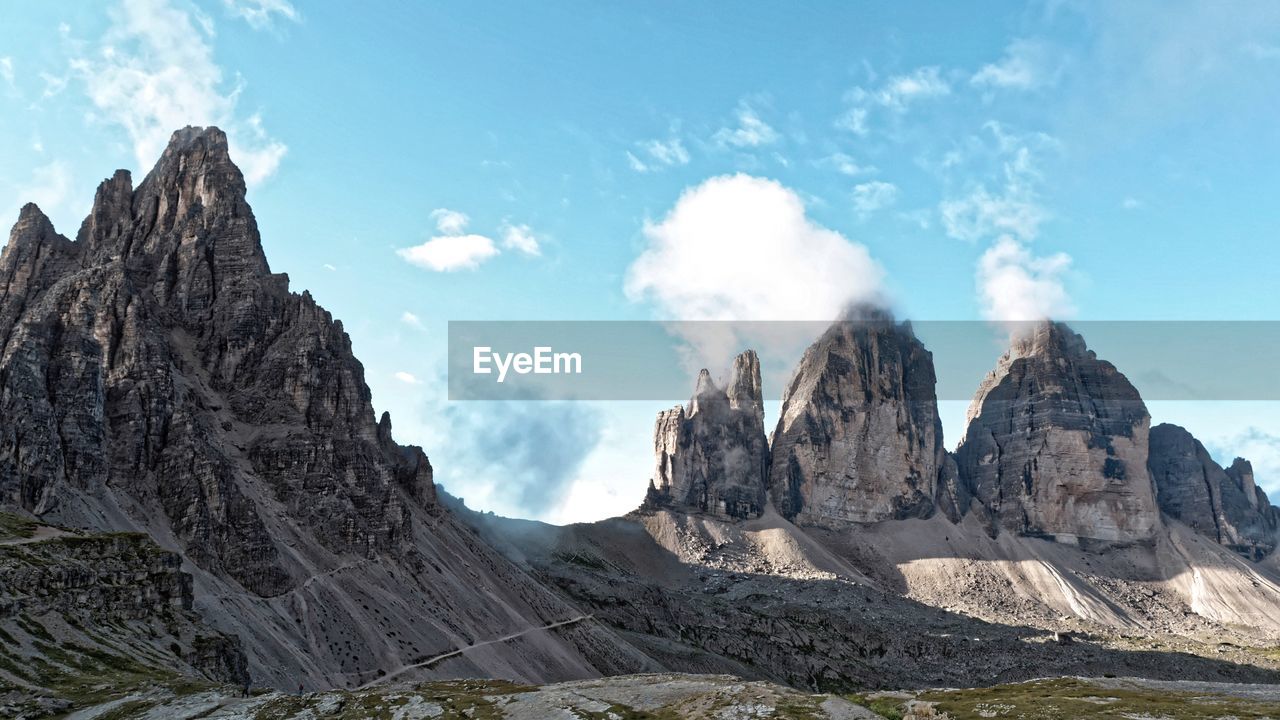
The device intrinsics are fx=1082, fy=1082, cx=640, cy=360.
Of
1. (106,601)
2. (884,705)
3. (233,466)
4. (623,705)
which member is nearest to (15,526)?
(106,601)

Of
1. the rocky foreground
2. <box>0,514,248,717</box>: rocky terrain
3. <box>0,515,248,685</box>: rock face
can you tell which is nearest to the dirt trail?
<box>0,515,248,685</box>: rock face

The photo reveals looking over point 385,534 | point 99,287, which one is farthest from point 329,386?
point 99,287

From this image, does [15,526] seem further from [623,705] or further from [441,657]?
[441,657]

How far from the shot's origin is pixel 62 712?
225 ft

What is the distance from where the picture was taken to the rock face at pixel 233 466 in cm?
13262

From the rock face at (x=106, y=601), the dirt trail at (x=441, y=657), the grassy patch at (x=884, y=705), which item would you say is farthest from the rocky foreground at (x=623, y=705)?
the dirt trail at (x=441, y=657)

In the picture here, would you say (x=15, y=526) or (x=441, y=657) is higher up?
(x=15, y=526)

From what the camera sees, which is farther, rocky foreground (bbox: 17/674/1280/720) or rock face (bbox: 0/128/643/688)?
rock face (bbox: 0/128/643/688)

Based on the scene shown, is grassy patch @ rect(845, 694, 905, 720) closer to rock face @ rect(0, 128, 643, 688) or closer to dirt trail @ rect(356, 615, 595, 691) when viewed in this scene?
dirt trail @ rect(356, 615, 595, 691)

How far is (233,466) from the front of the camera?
553ft

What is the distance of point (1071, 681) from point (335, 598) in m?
98.5

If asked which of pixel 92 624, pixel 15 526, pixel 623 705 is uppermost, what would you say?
pixel 15 526

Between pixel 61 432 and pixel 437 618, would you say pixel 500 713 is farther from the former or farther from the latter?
pixel 437 618

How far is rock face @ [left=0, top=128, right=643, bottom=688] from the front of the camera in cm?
13262
